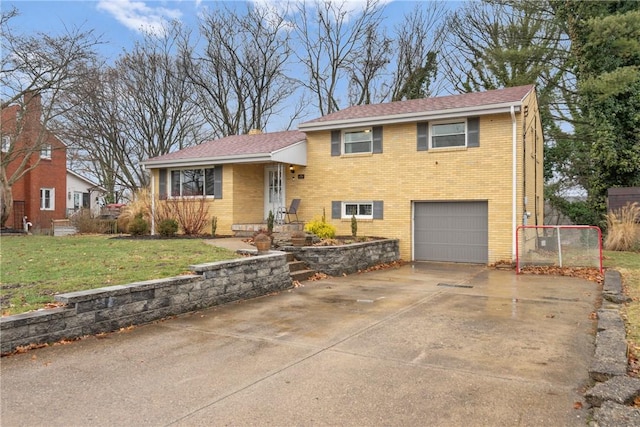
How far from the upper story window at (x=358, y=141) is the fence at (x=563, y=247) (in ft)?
19.0

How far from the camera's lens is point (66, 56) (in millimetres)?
17234

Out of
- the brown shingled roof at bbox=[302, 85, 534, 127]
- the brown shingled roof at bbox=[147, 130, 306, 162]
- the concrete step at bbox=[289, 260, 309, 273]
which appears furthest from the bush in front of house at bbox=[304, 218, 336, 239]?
the brown shingled roof at bbox=[302, 85, 534, 127]

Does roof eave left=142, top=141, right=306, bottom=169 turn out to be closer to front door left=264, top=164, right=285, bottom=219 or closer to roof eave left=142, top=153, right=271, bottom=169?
roof eave left=142, top=153, right=271, bottom=169

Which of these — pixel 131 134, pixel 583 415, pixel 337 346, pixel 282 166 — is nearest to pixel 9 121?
pixel 131 134

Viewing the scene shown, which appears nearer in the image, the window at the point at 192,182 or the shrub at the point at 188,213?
the shrub at the point at 188,213

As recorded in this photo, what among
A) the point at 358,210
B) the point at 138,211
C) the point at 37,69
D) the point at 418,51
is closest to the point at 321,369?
the point at 358,210

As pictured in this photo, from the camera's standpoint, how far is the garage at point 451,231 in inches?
522

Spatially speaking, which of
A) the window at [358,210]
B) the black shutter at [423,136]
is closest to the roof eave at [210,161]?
the window at [358,210]

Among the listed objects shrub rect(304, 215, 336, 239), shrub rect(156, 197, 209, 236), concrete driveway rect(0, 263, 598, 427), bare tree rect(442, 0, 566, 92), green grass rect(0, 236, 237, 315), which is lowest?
concrete driveway rect(0, 263, 598, 427)

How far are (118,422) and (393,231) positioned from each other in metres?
12.0

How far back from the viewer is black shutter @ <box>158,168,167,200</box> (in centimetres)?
1769

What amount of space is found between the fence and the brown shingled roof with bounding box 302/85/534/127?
396cm

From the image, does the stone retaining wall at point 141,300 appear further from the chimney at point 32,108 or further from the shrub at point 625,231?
the chimney at point 32,108

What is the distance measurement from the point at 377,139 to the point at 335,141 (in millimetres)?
1587
